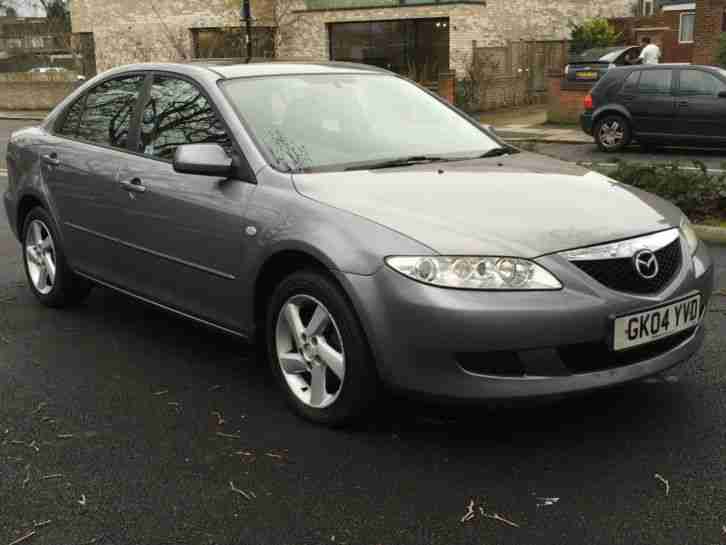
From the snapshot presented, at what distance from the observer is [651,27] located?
118 ft

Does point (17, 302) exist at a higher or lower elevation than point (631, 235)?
lower

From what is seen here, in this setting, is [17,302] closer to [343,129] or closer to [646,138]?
[343,129]

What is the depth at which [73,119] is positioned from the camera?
6312 millimetres

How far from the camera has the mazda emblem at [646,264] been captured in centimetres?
396

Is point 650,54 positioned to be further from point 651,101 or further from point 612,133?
point 651,101

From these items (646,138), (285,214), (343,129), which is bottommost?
(646,138)

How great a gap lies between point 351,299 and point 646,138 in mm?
15061

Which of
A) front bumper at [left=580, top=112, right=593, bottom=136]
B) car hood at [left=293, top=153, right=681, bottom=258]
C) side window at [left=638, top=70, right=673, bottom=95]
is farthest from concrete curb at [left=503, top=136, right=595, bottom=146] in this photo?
car hood at [left=293, top=153, right=681, bottom=258]

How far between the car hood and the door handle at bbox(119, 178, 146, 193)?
44.9 inches

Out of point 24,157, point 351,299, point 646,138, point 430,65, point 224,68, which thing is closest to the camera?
point 351,299

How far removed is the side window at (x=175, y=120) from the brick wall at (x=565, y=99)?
19.0 meters

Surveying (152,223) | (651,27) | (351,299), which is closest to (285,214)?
(351,299)

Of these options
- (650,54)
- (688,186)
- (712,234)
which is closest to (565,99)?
(650,54)

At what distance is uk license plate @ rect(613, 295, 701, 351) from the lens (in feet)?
12.6
